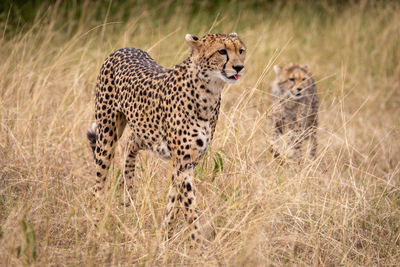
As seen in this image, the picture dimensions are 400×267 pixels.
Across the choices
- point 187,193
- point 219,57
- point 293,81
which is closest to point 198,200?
point 187,193

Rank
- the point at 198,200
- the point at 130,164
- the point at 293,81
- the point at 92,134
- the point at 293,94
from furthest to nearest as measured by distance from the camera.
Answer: the point at 293,81 < the point at 293,94 < the point at 130,164 < the point at 92,134 < the point at 198,200

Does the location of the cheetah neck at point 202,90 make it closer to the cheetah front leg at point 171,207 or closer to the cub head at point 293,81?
the cheetah front leg at point 171,207

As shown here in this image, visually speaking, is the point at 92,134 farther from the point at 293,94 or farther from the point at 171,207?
the point at 293,94

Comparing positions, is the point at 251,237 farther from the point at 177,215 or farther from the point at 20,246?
the point at 20,246

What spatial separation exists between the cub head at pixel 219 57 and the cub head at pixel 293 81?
2404 millimetres

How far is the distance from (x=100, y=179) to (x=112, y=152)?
0.65ft

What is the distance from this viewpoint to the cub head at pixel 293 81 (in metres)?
5.69

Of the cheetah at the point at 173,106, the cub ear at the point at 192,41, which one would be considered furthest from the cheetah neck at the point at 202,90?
the cub ear at the point at 192,41

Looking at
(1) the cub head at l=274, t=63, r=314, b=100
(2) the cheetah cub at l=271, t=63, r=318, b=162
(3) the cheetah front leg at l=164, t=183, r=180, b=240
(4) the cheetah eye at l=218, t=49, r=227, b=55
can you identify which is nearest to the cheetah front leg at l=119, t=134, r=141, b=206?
(3) the cheetah front leg at l=164, t=183, r=180, b=240

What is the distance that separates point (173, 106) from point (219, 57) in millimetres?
414

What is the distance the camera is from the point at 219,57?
10.6ft

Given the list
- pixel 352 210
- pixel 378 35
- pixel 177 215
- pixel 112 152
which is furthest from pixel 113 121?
pixel 378 35

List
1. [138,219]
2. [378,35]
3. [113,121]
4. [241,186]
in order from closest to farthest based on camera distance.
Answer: [138,219]
[241,186]
[113,121]
[378,35]

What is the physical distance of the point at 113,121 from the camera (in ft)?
12.8
